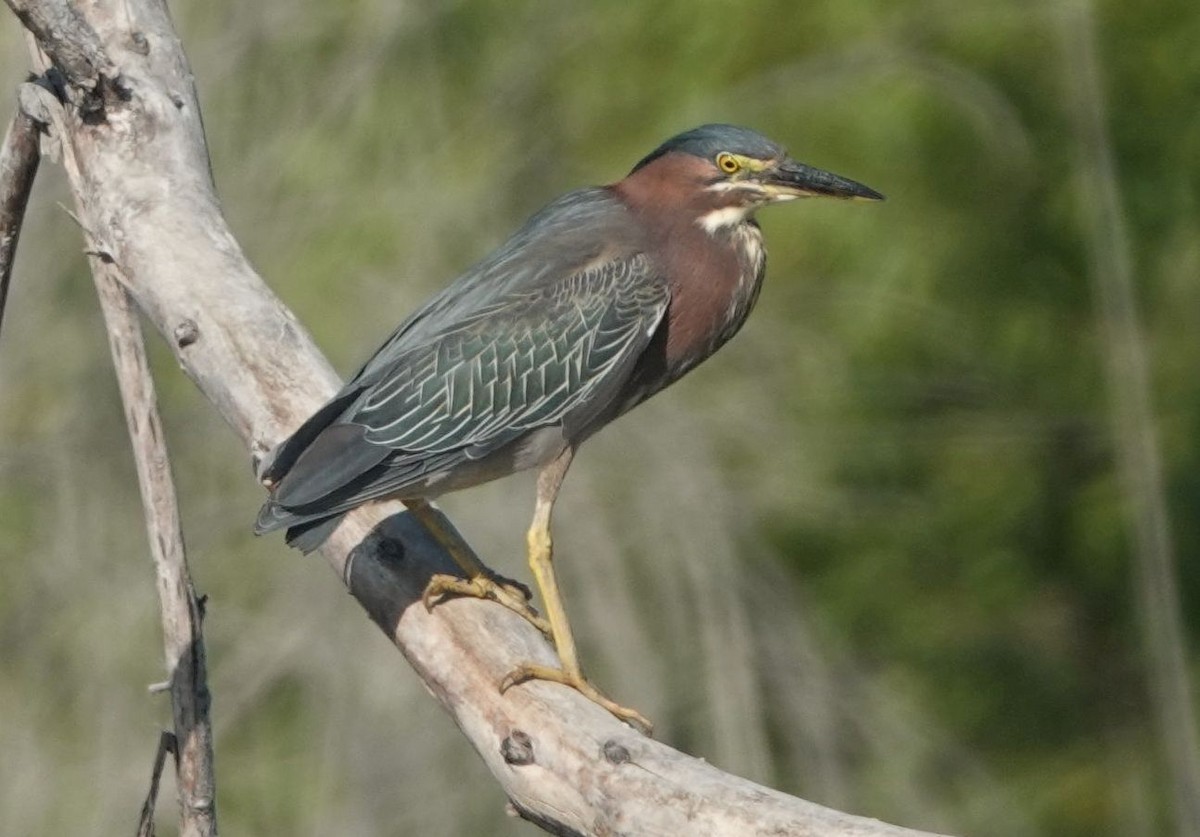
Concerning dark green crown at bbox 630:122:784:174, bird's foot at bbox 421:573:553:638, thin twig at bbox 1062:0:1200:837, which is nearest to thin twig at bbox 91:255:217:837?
bird's foot at bbox 421:573:553:638

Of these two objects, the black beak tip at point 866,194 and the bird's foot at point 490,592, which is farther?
the black beak tip at point 866,194

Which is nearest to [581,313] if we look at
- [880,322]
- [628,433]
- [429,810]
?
[628,433]

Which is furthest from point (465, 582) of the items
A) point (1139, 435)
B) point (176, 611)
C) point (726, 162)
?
point (1139, 435)

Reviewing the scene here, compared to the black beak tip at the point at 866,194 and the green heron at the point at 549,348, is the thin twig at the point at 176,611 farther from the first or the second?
the black beak tip at the point at 866,194

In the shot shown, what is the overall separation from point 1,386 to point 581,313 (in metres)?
1.98

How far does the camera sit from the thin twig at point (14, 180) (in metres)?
3.25

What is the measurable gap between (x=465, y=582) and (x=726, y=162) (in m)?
1.11

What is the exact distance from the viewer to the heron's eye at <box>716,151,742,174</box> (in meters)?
3.95

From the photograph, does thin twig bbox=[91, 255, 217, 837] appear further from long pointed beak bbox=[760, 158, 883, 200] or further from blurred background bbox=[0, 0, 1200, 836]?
long pointed beak bbox=[760, 158, 883, 200]

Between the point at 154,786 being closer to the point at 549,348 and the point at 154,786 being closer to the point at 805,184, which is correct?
the point at 549,348

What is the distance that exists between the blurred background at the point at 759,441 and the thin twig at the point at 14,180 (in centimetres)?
19

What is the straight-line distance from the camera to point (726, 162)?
3953 mm

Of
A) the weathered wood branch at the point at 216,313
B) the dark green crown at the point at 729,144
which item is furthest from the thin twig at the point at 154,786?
the dark green crown at the point at 729,144

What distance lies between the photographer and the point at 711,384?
5512 mm
